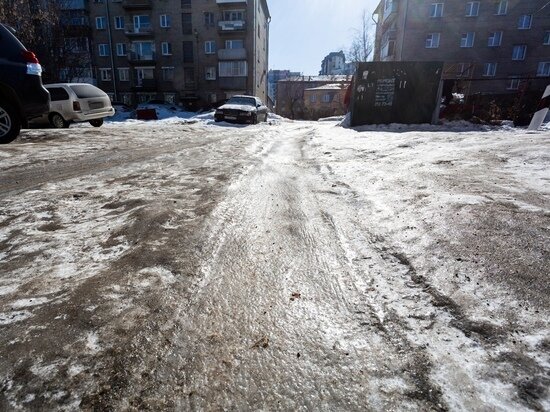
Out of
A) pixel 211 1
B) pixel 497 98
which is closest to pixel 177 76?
pixel 211 1

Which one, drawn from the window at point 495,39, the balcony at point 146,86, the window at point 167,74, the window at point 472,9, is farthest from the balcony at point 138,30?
the window at point 495,39

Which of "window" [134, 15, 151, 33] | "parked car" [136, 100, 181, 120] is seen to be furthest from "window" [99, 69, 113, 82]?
"parked car" [136, 100, 181, 120]

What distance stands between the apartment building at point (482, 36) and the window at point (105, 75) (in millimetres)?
32702

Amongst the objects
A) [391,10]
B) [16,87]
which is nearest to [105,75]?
[391,10]

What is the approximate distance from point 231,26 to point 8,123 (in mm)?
33295

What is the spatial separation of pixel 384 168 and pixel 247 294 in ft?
11.6

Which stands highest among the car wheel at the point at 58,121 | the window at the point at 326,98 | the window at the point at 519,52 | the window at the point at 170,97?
the window at the point at 519,52

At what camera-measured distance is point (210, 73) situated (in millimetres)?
36156

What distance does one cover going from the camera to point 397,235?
104 inches

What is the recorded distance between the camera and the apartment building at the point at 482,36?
31422 mm

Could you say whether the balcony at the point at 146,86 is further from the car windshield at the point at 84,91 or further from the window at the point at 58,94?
the window at the point at 58,94

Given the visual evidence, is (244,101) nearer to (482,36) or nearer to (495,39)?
(482,36)

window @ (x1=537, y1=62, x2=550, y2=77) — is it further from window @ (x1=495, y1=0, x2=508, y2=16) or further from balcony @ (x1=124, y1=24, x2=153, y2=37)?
balcony @ (x1=124, y1=24, x2=153, y2=37)

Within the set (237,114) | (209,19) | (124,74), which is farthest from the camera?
(124,74)
